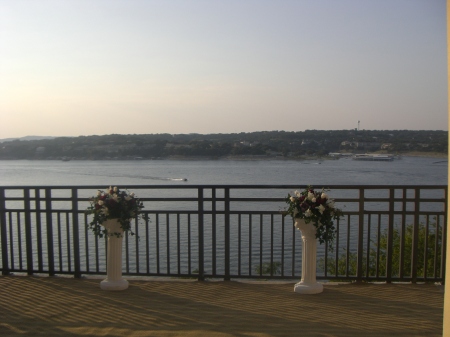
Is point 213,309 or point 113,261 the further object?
point 113,261

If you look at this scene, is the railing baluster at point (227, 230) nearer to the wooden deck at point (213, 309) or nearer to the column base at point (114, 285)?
the wooden deck at point (213, 309)

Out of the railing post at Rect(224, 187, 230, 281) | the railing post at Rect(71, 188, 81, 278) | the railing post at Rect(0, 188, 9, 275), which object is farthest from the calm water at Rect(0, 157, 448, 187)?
the railing post at Rect(224, 187, 230, 281)

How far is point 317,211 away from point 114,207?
2.30 metres

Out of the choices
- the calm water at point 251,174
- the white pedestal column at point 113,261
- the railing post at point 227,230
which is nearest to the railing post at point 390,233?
the railing post at point 227,230

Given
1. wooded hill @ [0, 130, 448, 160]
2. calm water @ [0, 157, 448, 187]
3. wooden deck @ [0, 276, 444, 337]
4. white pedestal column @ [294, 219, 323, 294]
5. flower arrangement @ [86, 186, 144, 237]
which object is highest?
wooded hill @ [0, 130, 448, 160]

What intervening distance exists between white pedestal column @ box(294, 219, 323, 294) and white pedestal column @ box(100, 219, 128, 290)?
2052 mm

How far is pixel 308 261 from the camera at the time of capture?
5297 mm

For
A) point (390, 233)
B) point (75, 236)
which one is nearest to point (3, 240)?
point (75, 236)

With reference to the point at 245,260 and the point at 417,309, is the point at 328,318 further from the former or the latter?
the point at 245,260

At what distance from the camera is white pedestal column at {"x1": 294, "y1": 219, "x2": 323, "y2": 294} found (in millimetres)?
5250

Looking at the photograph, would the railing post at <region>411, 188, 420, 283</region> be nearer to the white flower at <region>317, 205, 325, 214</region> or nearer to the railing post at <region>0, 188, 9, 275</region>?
the white flower at <region>317, 205, 325, 214</region>

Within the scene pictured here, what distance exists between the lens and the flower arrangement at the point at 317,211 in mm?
5137

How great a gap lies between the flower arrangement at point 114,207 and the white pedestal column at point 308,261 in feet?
6.31

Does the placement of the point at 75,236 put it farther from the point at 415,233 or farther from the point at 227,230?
the point at 415,233
